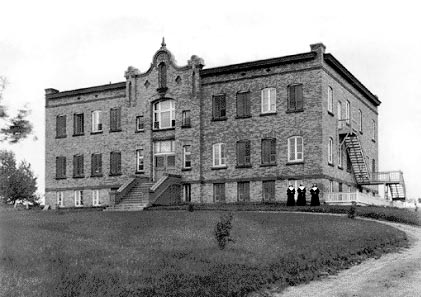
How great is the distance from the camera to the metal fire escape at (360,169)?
152 feet

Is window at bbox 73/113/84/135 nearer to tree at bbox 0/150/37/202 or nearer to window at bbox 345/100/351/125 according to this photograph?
window at bbox 345/100/351/125

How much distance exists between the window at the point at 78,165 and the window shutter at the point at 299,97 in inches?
716

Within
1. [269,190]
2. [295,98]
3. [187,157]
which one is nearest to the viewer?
[295,98]

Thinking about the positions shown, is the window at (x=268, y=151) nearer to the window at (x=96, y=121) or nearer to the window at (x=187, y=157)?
the window at (x=187, y=157)

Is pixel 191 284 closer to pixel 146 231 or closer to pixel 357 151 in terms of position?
pixel 146 231

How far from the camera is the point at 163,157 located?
4825cm

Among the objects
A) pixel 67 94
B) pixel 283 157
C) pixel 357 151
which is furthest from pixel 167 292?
pixel 67 94

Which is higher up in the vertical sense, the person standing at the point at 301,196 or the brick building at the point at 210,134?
the brick building at the point at 210,134

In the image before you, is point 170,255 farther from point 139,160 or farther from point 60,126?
point 60,126

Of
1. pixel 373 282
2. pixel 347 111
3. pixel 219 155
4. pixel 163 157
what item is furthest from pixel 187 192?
pixel 373 282

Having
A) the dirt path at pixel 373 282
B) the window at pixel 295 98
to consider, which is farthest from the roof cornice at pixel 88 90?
the dirt path at pixel 373 282

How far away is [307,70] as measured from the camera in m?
42.7

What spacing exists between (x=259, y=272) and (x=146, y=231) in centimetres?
757

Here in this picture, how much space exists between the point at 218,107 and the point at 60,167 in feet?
48.3
